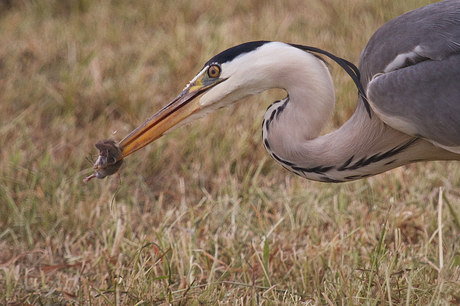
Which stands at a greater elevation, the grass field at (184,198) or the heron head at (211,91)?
the heron head at (211,91)

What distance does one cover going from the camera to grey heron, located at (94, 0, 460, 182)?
6.94ft

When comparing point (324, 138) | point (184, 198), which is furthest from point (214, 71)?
point (184, 198)

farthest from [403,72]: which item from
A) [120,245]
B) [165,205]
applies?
[165,205]

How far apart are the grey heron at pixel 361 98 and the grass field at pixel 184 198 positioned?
36 centimetres

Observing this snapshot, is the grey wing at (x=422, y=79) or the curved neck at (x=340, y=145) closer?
the grey wing at (x=422, y=79)

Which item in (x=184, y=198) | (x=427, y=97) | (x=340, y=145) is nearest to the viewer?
(x=427, y=97)

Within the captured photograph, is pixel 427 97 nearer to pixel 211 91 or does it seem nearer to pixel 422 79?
pixel 422 79

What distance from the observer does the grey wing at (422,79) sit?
2102mm

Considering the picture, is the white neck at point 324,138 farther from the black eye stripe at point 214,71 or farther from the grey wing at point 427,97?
the black eye stripe at point 214,71

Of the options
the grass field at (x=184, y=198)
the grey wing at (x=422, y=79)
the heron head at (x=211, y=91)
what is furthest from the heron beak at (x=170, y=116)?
the grey wing at (x=422, y=79)

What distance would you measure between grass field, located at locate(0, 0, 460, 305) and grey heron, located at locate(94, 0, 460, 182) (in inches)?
14.3

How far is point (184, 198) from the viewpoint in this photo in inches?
140

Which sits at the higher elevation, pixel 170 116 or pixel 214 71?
pixel 214 71

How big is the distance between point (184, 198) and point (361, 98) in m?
1.60
